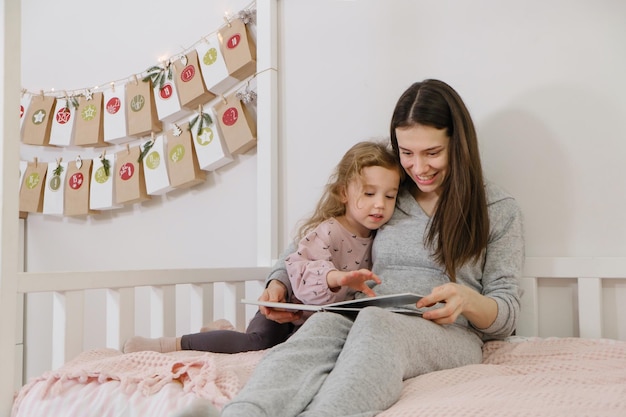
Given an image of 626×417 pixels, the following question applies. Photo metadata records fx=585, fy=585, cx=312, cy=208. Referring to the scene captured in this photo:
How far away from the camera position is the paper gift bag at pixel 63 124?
2064 millimetres

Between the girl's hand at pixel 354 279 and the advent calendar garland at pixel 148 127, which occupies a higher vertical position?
the advent calendar garland at pixel 148 127

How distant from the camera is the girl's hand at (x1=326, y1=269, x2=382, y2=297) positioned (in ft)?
3.14

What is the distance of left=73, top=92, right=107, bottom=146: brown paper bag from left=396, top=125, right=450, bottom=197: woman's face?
4.10 ft

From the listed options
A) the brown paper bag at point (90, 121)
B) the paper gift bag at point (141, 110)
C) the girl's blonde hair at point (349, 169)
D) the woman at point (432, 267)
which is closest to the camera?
the woman at point (432, 267)

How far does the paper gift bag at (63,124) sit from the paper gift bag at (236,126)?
72cm

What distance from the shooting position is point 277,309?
1137 millimetres

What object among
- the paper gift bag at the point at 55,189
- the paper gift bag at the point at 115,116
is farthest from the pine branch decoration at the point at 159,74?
the paper gift bag at the point at 55,189

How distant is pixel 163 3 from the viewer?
1982mm

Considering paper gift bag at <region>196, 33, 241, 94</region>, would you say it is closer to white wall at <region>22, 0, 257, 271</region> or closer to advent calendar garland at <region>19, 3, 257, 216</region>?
advent calendar garland at <region>19, 3, 257, 216</region>

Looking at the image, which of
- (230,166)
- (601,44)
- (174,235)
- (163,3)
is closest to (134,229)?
(174,235)

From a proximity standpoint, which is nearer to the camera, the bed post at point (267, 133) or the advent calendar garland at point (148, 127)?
the bed post at point (267, 133)

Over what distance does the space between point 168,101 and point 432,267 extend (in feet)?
3.55

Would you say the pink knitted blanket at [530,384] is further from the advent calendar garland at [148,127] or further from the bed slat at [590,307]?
the advent calendar garland at [148,127]

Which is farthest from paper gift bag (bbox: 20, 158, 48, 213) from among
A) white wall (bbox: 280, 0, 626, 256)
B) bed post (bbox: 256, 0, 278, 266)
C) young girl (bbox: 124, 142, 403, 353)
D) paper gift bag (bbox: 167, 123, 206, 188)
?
young girl (bbox: 124, 142, 403, 353)
